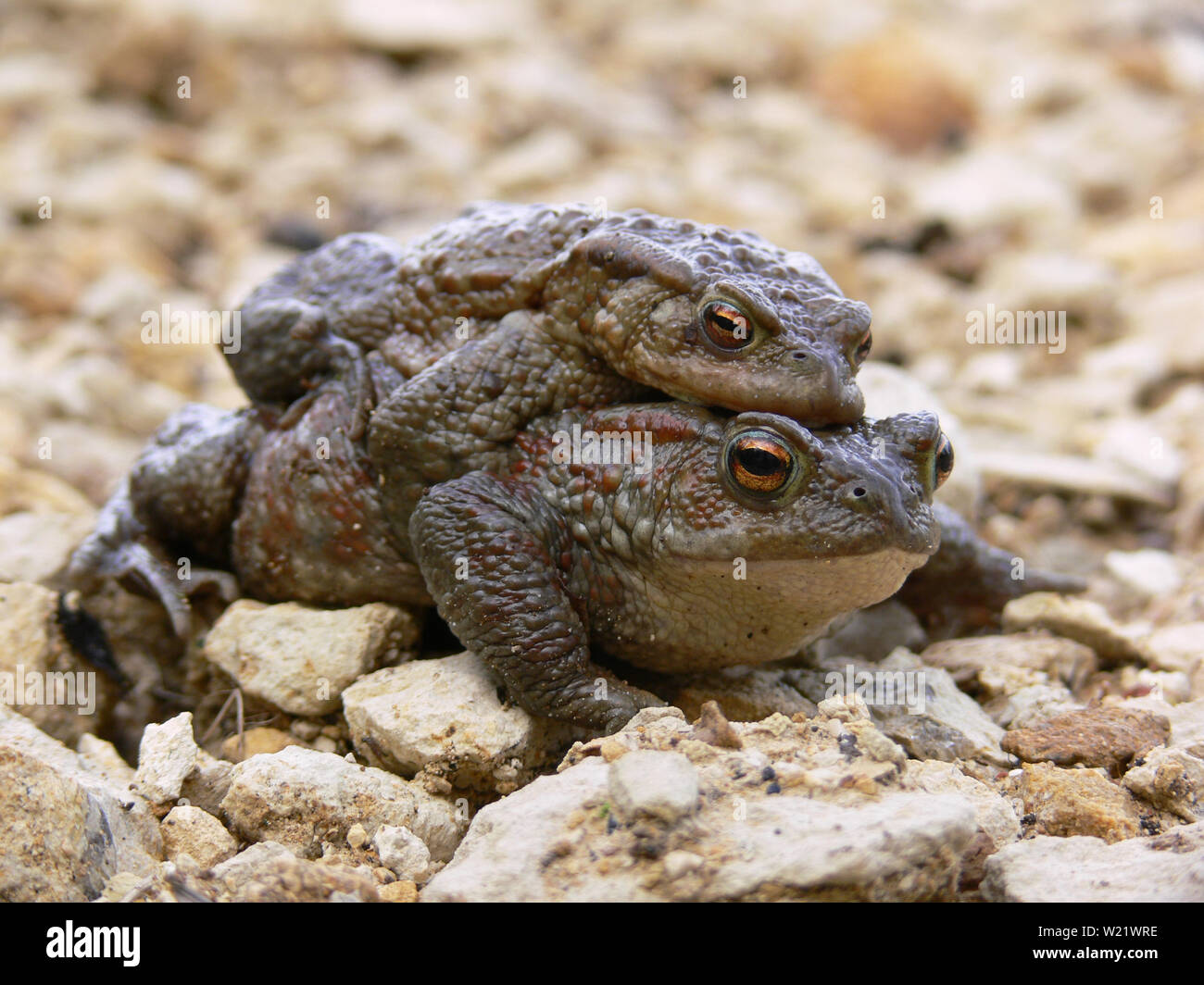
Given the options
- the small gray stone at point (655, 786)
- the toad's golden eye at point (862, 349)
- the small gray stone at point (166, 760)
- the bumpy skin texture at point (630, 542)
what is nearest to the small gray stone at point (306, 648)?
the bumpy skin texture at point (630, 542)

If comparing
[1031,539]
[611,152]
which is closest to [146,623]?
[1031,539]

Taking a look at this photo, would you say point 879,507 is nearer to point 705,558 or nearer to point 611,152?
point 705,558

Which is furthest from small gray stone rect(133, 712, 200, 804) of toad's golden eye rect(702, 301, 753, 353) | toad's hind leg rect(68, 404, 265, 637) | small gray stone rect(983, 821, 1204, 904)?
small gray stone rect(983, 821, 1204, 904)

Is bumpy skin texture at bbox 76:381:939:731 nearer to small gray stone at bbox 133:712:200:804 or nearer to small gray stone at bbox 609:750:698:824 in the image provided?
small gray stone at bbox 609:750:698:824

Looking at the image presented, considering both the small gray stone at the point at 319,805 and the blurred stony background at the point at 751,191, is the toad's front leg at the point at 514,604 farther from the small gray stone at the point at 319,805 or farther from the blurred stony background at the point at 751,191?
the small gray stone at the point at 319,805

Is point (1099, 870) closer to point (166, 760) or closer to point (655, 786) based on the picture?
point (655, 786)

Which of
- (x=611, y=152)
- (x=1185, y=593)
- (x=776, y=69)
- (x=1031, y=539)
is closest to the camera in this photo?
(x=1185, y=593)

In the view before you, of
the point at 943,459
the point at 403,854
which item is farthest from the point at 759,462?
the point at 403,854
